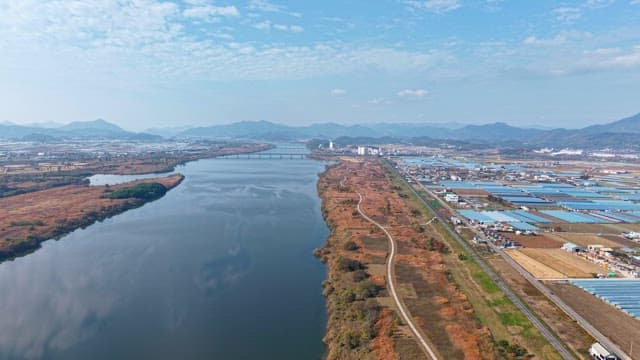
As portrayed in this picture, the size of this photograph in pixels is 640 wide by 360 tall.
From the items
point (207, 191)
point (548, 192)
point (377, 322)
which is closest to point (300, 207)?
point (207, 191)

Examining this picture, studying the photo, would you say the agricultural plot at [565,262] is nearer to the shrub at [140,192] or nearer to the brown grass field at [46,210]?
the brown grass field at [46,210]

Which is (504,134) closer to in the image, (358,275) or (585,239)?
(585,239)

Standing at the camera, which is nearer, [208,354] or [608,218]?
[208,354]

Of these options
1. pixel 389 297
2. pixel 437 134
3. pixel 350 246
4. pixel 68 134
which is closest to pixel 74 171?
pixel 350 246

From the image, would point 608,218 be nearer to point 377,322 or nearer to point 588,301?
point 588,301

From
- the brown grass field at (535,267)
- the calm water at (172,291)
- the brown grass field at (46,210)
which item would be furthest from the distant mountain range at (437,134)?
the calm water at (172,291)

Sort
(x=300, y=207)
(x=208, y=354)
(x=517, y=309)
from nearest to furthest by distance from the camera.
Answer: (x=208, y=354), (x=517, y=309), (x=300, y=207)

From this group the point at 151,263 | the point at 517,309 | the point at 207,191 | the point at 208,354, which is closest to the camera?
the point at 208,354
